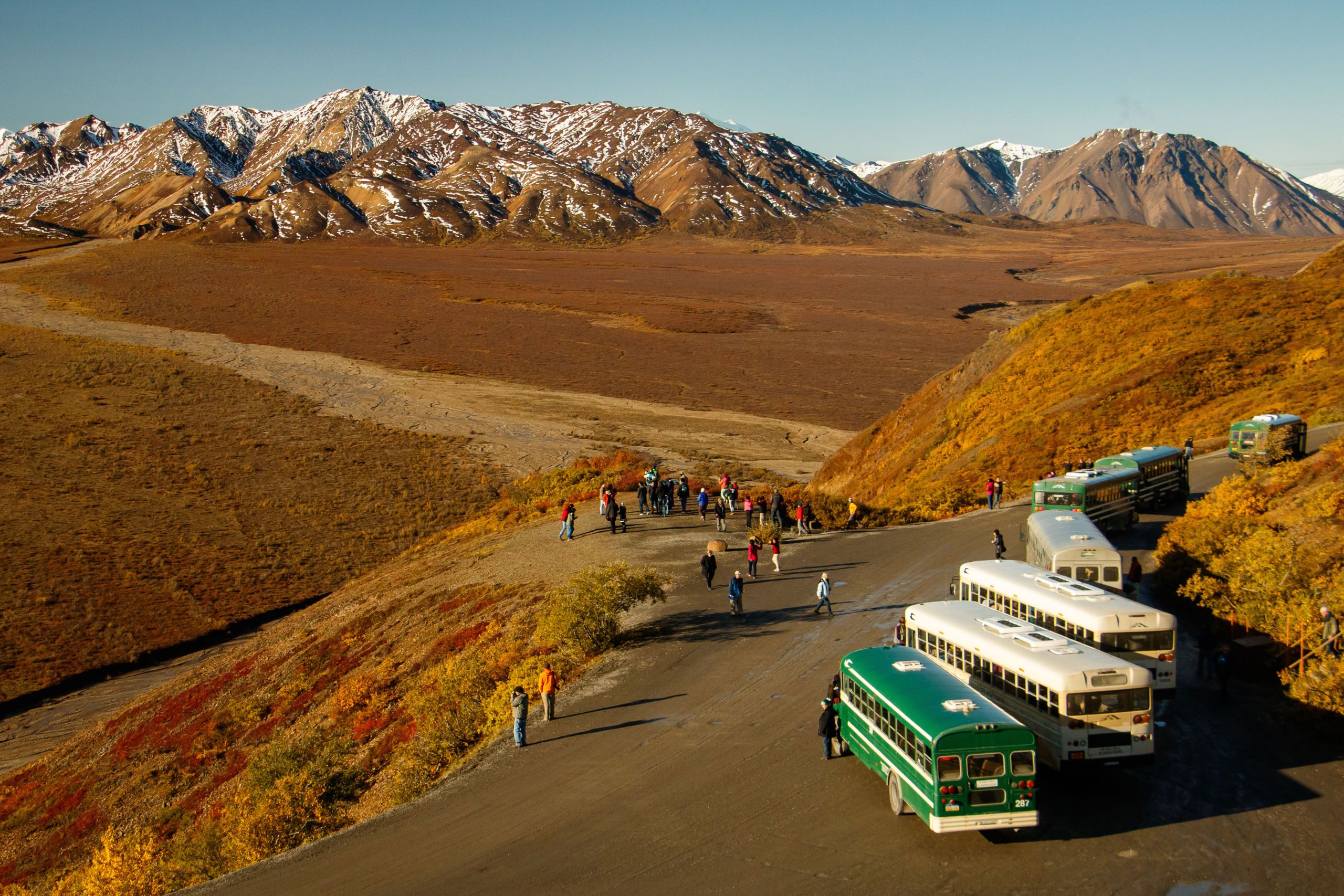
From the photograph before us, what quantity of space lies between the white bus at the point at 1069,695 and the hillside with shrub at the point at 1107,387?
1856 cm

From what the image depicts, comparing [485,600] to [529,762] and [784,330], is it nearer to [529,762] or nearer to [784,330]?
[529,762]

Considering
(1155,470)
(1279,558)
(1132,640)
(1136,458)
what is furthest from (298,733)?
(1155,470)

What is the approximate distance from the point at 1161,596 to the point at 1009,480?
46.4 feet

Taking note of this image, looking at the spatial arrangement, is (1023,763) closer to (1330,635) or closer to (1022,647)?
(1022,647)

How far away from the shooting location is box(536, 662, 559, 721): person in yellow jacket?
17.0 metres

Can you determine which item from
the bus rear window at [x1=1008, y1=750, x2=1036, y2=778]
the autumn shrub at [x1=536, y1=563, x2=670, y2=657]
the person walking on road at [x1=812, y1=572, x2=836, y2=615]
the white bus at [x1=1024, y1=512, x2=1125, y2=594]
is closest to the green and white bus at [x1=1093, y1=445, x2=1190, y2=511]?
the white bus at [x1=1024, y1=512, x2=1125, y2=594]

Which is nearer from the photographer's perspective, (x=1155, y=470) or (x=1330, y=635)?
(x=1330, y=635)

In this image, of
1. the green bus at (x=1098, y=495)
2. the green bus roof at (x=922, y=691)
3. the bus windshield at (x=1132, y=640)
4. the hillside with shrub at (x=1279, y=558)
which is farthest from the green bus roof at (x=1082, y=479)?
the green bus roof at (x=922, y=691)

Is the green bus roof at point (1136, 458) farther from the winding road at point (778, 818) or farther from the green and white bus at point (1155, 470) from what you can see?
the winding road at point (778, 818)

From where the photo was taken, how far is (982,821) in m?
11.1

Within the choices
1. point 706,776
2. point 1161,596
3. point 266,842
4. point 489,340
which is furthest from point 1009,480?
point 489,340

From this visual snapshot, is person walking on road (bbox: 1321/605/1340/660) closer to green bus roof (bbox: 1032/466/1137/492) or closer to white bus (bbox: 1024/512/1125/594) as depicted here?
white bus (bbox: 1024/512/1125/594)

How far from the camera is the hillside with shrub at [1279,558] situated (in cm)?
1562

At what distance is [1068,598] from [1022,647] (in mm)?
2505
